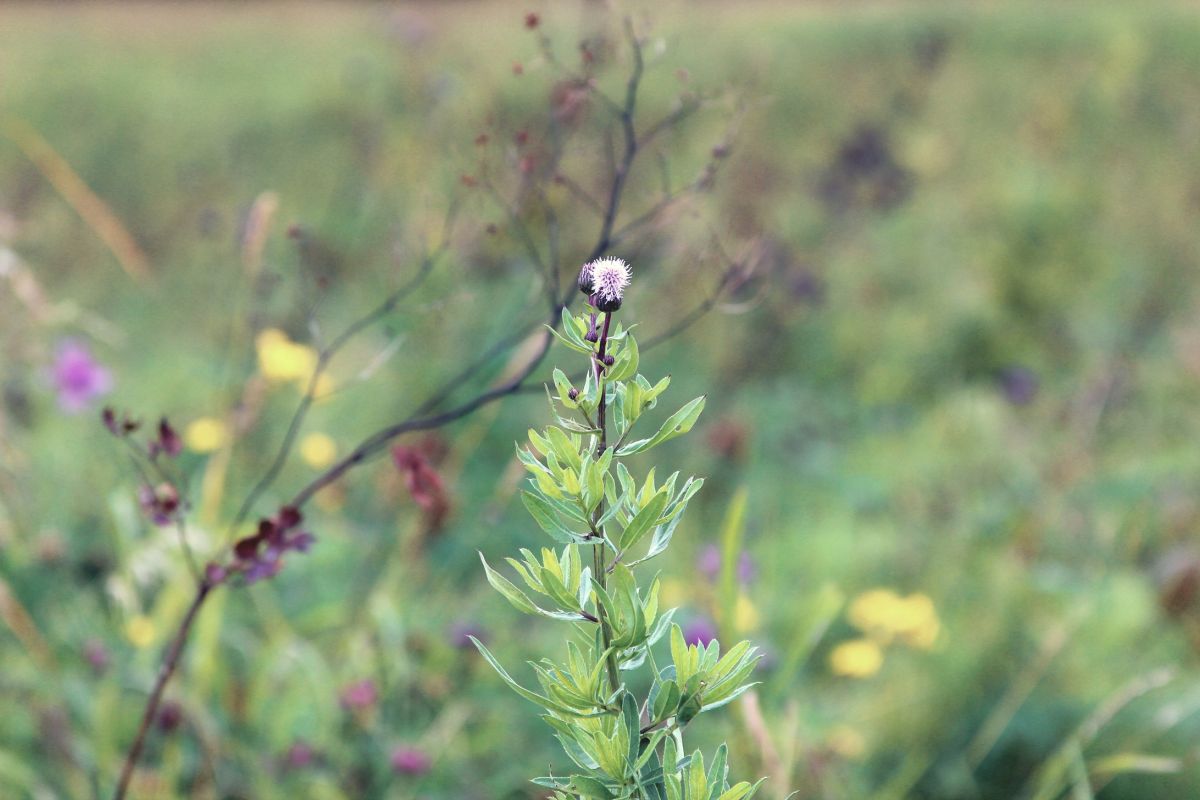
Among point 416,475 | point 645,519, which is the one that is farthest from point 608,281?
point 416,475

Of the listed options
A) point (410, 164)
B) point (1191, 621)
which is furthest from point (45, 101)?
point (1191, 621)

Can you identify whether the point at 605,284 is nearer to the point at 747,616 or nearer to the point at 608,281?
the point at 608,281

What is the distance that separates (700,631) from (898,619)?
499 mm

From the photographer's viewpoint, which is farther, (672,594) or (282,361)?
(282,361)

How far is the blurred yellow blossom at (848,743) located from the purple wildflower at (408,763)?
66 centimetres

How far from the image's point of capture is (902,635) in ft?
7.07

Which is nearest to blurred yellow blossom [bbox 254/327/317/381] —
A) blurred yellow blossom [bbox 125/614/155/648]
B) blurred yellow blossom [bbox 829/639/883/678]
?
blurred yellow blossom [bbox 125/614/155/648]

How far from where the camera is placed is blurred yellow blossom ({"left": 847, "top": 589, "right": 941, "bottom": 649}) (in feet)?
6.96

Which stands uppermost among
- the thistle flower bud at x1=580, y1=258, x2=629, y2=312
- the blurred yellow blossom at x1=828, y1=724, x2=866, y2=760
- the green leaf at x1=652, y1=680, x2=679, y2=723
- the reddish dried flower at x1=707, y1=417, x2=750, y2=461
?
the reddish dried flower at x1=707, y1=417, x2=750, y2=461

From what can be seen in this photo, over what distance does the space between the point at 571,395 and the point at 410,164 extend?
4090mm

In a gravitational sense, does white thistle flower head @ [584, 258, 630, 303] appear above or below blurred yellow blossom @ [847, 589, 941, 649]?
below

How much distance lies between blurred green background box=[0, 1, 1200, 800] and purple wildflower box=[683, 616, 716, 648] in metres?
0.09

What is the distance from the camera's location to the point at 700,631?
1860 millimetres

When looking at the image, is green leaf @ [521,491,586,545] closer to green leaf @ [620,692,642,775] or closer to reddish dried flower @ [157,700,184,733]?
green leaf @ [620,692,642,775]
